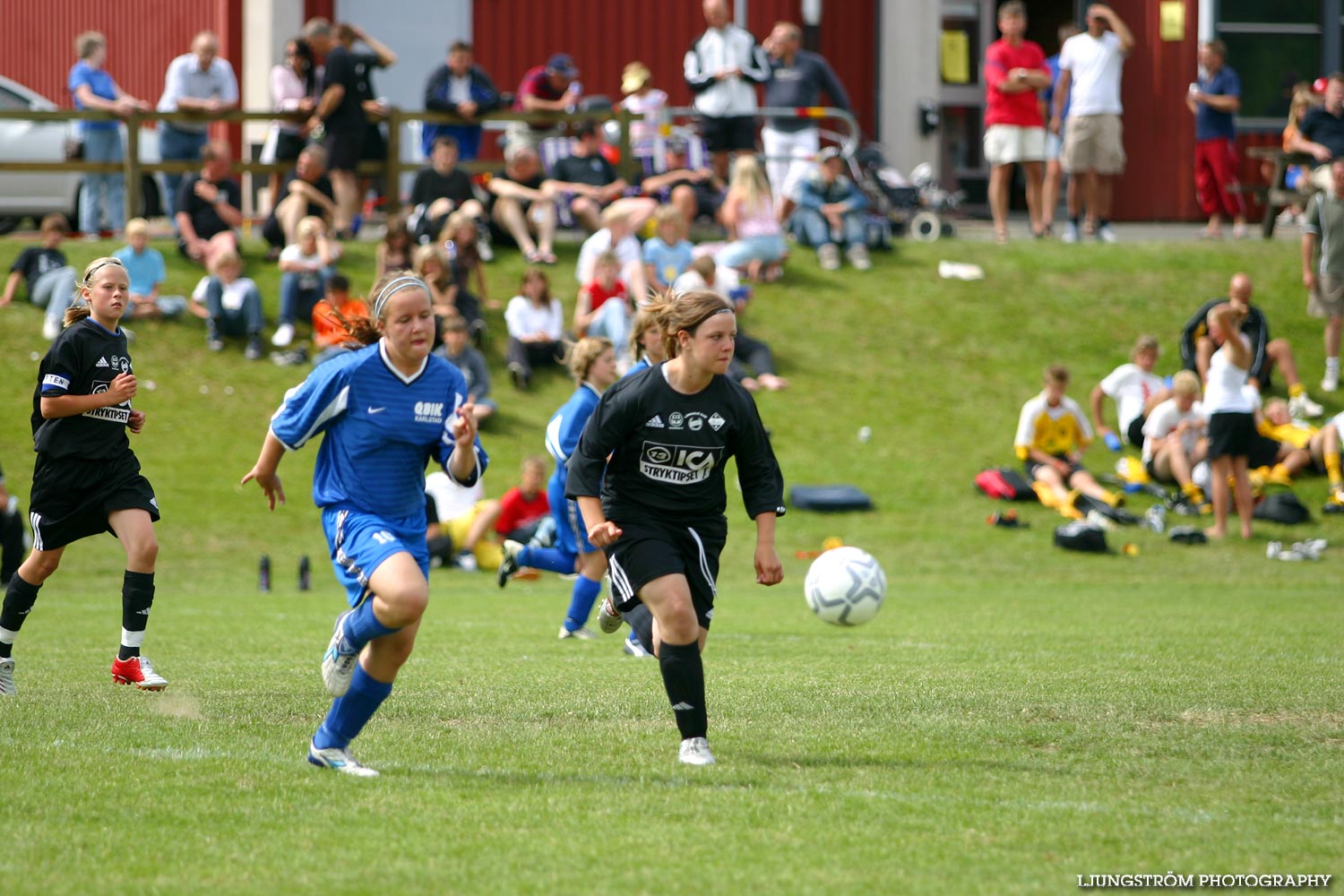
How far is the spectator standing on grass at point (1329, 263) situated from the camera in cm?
1906

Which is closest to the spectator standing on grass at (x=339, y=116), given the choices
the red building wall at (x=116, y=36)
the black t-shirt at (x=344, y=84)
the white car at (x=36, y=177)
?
the black t-shirt at (x=344, y=84)

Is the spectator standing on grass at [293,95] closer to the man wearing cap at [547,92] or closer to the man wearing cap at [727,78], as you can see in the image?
the man wearing cap at [547,92]

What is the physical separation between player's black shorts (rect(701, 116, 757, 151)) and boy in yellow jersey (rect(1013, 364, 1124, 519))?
6269 millimetres

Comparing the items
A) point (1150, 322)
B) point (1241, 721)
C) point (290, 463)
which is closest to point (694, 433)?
point (1241, 721)

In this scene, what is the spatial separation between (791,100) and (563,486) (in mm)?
12480

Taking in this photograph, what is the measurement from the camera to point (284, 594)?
43.5 ft

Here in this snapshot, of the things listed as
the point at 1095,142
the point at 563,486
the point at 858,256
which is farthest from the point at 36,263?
the point at 1095,142

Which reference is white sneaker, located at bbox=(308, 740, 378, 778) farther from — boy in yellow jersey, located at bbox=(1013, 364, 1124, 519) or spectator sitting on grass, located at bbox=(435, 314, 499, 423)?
boy in yellow jersey, located at bbox=(1013, 364, 1124, 519)

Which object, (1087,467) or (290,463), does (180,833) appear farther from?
(1087,467)

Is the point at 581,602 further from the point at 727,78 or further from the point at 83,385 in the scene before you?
the point at 727,78

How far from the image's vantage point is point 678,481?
20.3 ft

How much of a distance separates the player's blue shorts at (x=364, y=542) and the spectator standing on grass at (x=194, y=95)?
49.8ft

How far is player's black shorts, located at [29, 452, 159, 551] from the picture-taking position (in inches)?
297

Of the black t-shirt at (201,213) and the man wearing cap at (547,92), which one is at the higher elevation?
the man wearing cap at (547,92)
